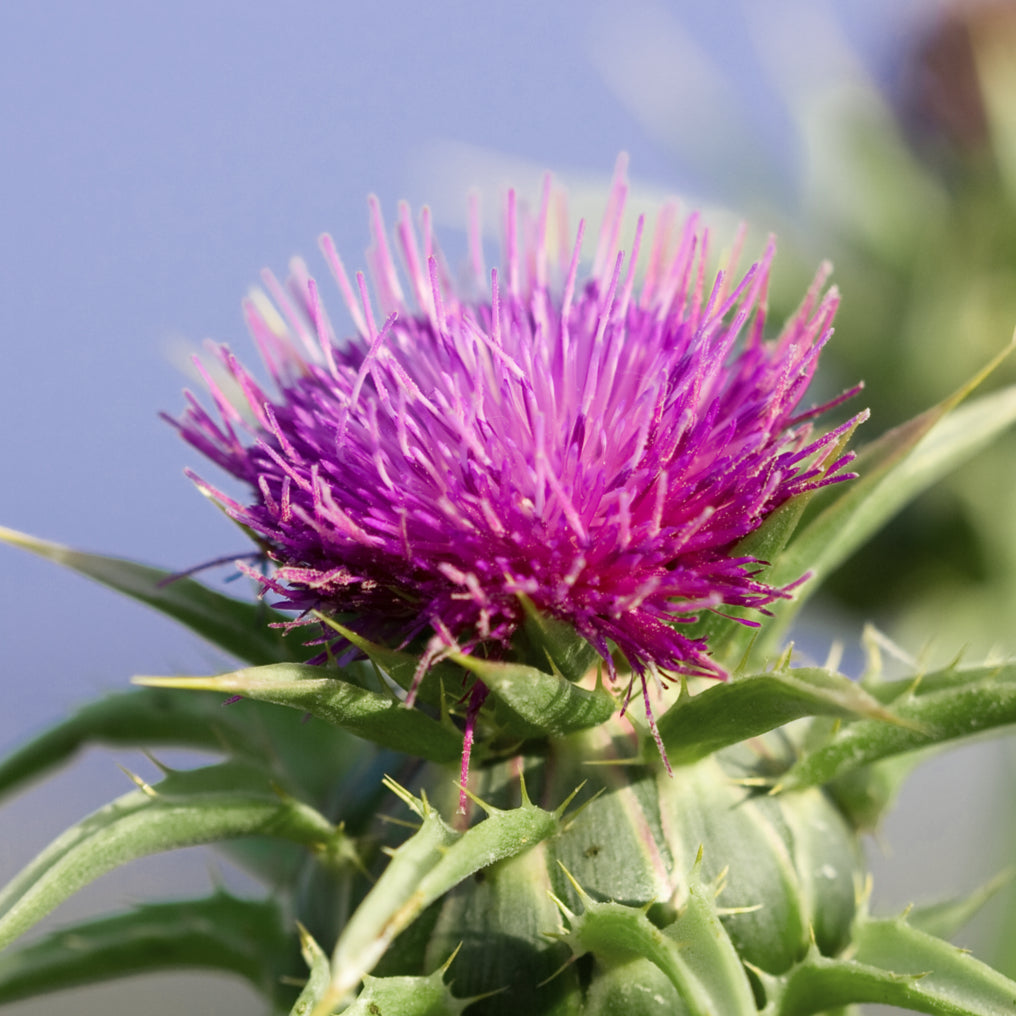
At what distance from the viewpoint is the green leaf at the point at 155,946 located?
1978 mm

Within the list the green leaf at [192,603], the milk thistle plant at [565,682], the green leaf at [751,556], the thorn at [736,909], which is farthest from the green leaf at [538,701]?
the green leaf at [192,603]

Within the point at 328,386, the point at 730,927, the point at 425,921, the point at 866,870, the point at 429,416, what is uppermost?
the point at 328,386

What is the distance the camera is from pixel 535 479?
4.95 ft

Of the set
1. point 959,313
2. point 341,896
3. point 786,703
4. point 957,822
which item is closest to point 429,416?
point 786,703

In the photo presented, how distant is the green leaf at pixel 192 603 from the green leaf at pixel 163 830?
A: 0.61ft

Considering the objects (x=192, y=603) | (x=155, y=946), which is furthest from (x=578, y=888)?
(x=155, y=946)

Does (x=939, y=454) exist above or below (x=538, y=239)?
below

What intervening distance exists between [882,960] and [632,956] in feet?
1.15

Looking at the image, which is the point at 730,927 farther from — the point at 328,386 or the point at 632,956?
the point at 328,386

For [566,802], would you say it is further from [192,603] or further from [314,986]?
[192,603]

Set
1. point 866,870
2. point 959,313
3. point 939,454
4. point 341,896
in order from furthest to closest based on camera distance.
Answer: point 959,313 → point 939,454 → point 866,870 → point 341,896

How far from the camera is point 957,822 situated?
5.60 m

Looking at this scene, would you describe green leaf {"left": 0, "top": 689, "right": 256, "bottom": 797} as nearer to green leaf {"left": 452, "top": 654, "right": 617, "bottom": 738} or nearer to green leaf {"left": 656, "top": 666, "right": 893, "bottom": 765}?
green leaf {"left": 452, "top": 654, "right": 617, "bottom": 738}

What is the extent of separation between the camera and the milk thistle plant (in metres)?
1.50
